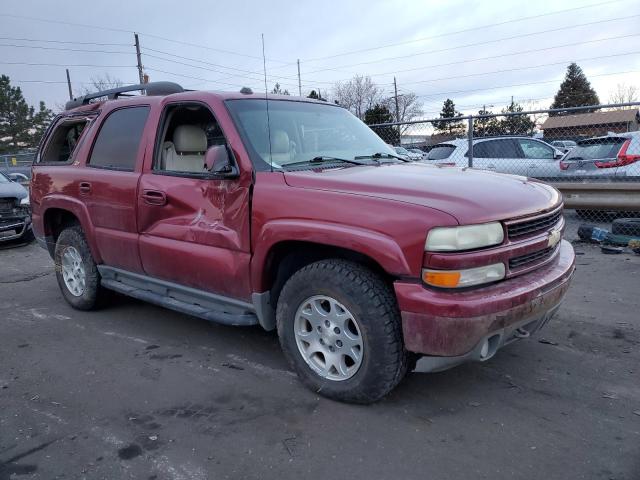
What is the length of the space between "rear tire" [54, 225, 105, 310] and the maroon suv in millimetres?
40

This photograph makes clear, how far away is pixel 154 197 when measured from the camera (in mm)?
3982

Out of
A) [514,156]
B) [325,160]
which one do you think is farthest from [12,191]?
[514,156]

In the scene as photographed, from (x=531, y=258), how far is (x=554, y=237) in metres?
0.38

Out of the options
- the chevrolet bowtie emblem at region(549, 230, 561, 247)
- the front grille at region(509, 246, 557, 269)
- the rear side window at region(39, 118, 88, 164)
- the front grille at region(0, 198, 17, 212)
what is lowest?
the front grille at region(509, 246, 557, 269)

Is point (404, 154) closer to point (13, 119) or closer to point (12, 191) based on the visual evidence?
point (12, 191)

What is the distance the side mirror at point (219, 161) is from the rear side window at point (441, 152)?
862 cm

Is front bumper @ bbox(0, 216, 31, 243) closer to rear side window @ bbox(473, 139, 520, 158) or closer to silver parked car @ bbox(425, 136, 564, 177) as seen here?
silver parked car @ bbox(425, 136, 564, 177)

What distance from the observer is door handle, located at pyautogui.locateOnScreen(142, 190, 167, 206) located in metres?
3.92

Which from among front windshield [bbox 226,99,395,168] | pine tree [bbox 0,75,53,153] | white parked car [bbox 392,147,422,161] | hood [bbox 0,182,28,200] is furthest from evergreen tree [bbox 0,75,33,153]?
front windshield [bbox 226,99,395,168]

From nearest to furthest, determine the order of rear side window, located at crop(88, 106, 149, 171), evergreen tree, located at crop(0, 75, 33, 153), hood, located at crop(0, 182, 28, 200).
Answer: rear side window, located at crop(88, 106, 149, 171), hood, located at crop(0, 182, 28, 200), evergreen tree, located at crop(0, 75, 33, 153)

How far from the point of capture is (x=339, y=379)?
125 inches

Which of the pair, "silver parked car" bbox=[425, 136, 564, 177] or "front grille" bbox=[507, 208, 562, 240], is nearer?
"front grille" bbox=[507, 208, 562, 240]

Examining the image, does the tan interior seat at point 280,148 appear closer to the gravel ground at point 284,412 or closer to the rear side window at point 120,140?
the rear side window at point 120,140

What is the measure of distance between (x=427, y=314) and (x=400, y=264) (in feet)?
0.96
